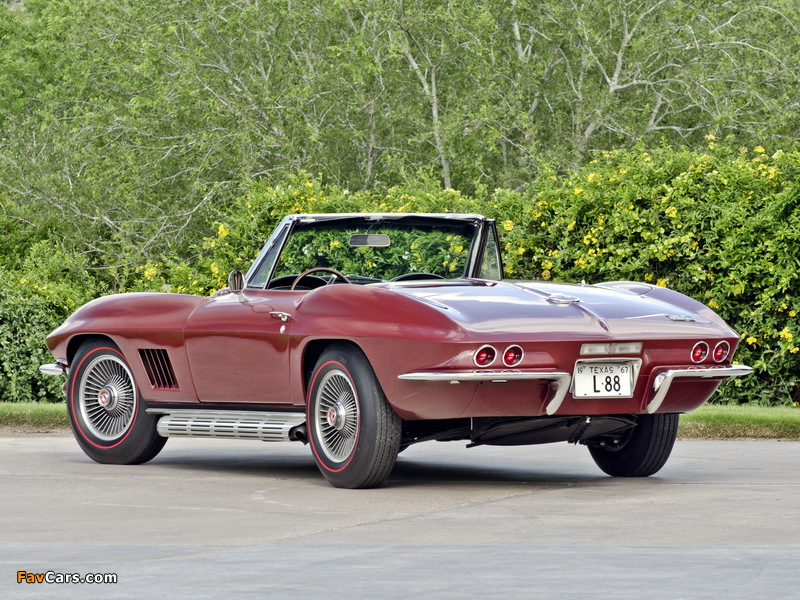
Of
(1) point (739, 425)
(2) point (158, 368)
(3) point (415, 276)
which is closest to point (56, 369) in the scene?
(2) point (158, 368)

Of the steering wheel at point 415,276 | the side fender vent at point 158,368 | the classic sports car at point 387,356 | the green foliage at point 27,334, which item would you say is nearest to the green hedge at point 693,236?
the green foliage at point 27,334

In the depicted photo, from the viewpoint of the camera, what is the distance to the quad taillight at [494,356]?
26.0 feet

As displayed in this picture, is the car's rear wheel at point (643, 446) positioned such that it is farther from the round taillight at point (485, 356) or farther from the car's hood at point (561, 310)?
the round taillight at point (485, 356)

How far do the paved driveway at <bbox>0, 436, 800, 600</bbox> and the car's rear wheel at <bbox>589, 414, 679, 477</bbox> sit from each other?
18cm

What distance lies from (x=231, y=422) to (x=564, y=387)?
2.36 m

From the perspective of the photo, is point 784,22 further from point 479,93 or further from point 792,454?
point 792,454

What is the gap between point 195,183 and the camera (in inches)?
984

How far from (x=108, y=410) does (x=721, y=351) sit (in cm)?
422

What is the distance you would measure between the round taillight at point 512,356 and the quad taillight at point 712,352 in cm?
119

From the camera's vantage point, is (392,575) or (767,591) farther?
(392,575)

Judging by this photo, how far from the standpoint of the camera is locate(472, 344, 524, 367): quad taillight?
26.0 ft

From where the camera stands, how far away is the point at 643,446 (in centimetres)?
929

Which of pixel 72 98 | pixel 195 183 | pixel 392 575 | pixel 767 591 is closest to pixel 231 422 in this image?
pixel 392 575

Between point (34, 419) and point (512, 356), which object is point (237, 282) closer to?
point (512, 356)
